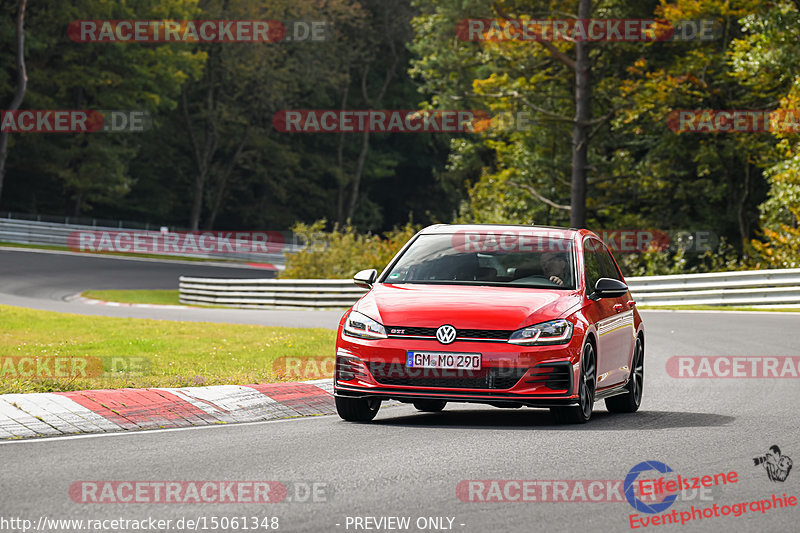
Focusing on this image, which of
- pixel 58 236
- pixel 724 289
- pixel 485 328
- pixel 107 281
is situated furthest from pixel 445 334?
pixel 58 236

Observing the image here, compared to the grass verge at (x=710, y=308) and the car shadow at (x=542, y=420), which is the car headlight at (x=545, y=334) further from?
the grass verge at (x=710, y=308)

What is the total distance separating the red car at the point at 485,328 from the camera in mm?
10000

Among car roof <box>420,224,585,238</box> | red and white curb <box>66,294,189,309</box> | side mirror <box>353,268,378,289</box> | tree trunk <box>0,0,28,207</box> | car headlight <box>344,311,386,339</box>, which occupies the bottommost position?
red and white curb <box>66,294,189,309</box>

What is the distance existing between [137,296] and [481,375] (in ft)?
103

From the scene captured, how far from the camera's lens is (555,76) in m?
46.8

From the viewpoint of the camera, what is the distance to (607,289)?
11156mm

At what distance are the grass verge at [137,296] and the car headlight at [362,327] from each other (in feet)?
91.7

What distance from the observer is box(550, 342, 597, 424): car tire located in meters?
10.4

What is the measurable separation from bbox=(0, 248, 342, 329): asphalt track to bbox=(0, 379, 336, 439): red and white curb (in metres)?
12.3

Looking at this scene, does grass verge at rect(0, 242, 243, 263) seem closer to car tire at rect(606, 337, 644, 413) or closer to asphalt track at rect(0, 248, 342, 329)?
asphalt track at rect(0, 248, 342, 329)

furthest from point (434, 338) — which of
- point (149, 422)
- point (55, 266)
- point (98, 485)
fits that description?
point (55, 266)

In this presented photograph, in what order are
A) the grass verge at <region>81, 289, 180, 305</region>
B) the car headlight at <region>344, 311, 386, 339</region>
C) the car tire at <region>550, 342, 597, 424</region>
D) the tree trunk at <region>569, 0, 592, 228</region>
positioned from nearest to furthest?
the car headlight at <region>344, 311, 386, 339</region>, the car tire at <region>550, 342, 597, 424</region>, the grass verge at <region>81, 289, 180, 305</region>, the tree trunk at <region>569, 0, 592, 228</region>

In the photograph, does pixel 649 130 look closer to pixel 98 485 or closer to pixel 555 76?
pixel 555 76

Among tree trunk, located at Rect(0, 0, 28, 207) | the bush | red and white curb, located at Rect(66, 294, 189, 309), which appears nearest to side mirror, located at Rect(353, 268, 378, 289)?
red and white curb, located at Rect(66, 294, 189, 309)
